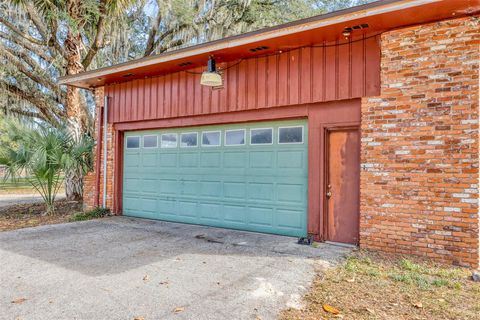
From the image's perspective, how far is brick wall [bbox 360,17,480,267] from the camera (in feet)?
14.3

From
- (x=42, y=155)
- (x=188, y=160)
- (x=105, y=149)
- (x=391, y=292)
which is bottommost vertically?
(x=391, y=292)

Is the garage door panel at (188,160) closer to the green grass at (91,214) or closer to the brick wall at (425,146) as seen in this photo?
the green grass at (91,214)

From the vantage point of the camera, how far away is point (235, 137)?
6.70m

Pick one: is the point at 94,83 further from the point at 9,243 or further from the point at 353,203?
the point at 353,203

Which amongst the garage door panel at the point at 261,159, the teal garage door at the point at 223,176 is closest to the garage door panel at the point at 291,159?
the teal garage door at the point at 223,176

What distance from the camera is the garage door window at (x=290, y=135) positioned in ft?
19.5

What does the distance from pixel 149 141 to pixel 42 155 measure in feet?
7.68

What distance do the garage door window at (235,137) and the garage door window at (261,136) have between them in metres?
0.21

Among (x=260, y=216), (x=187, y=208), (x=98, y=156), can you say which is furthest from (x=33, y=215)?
(x=260, y=216)

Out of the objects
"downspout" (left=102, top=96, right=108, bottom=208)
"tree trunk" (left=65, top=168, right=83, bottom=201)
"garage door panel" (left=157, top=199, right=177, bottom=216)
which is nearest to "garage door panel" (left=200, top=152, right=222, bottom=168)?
"garage door panel" (left=157, top=199, right=177, bottom=216)

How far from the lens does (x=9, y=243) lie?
5.49 meters

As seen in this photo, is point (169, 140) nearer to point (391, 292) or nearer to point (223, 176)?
point (223, 176)

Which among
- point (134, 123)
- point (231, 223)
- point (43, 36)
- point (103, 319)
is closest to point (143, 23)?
point (43, 36)

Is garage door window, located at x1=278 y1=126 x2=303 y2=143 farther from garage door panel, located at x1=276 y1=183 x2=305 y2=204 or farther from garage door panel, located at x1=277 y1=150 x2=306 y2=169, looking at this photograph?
garage door panel, located at x1=276 y1=183 x2=305 y2=204
